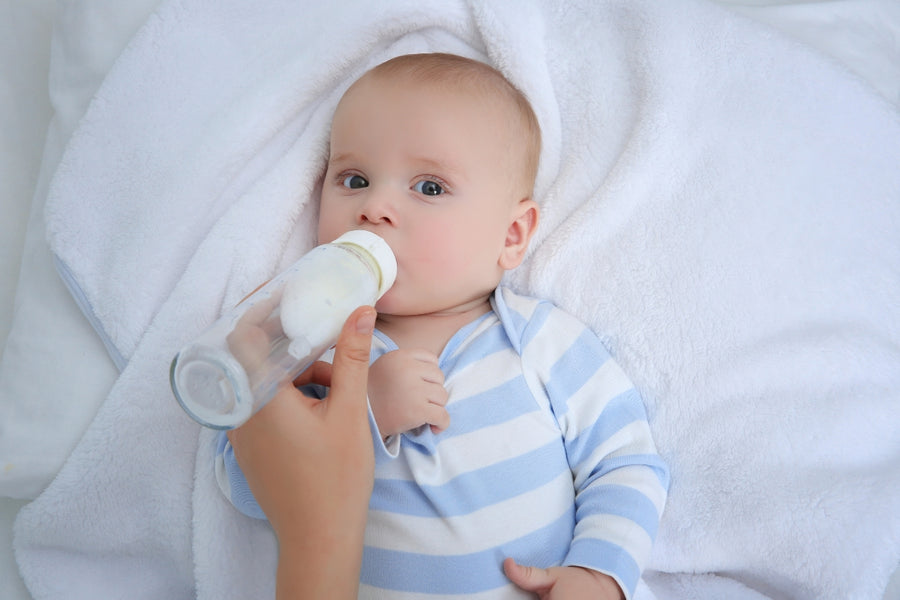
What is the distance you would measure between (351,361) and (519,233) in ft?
1.76

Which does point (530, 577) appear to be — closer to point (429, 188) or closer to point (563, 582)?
point (563, 582)

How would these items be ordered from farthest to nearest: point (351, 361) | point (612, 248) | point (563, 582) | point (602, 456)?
1. point (612, 248)
2. point (602, 456)
3. point (563, 582)
4. point (351, 361)

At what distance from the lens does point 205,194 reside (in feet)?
4.17

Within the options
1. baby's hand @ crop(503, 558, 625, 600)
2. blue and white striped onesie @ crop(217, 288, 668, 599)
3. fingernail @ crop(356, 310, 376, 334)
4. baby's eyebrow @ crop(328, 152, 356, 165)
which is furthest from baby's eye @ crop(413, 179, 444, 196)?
baby's hand @ crop(503, 558, 625, 600)

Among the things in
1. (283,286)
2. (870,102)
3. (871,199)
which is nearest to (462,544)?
(283,286)

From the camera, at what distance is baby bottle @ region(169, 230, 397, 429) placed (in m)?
0.77

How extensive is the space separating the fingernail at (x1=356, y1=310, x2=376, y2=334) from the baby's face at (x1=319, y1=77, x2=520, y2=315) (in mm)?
240

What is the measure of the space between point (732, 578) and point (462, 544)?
0.48 meters

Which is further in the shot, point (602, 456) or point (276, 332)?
point (602, 456)

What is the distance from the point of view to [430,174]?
3.76ft

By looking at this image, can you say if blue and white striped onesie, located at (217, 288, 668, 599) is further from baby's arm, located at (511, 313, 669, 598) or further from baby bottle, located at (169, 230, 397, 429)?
baby bottle, located at (169, 230, 397, 429)

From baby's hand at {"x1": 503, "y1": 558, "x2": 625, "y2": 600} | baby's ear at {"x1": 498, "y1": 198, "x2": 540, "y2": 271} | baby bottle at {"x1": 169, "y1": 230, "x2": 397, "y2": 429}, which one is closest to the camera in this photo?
baby bottle at {"x1": 169, "y1": 230, "x2": 397, "y2": 429}

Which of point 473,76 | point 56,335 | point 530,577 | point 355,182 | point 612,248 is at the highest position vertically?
point 473,76

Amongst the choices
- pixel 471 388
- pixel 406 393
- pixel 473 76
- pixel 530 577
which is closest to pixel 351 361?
pixel 406 393
